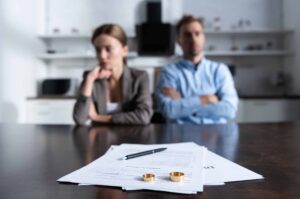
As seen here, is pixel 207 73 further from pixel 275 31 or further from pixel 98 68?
pixel 275 31

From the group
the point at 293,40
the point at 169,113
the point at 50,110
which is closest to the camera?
the point at 169,113

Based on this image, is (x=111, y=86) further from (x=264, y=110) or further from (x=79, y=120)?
(x=264, y=110)

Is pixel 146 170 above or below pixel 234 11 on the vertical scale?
below

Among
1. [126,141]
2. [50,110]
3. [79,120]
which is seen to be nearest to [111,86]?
[79,120]

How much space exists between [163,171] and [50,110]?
11.1ft

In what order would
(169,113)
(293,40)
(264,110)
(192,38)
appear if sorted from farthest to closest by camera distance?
(293,40)
(264,110)
(192,38)
(169,113)

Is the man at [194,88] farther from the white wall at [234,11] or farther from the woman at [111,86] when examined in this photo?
the white wall at [234,11]

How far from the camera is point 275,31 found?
13.1 ft

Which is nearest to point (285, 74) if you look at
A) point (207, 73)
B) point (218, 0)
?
point (218, 0)

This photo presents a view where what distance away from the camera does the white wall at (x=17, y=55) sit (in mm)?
3326

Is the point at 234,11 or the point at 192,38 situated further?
the point at 234,11

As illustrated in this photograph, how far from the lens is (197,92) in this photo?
1784 millimetres

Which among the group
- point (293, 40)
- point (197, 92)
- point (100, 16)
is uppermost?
point (100, 16)

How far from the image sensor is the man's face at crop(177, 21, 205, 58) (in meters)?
1.80
